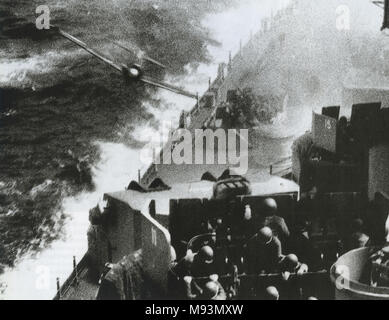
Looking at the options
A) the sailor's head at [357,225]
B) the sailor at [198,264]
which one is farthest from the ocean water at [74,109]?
the sailor's head at [357,225]

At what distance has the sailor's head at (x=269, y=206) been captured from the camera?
7.11 metres

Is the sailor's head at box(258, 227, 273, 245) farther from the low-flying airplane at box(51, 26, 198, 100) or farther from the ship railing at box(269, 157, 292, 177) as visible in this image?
the low-flying airplane at box(51, 26, 198, 100)

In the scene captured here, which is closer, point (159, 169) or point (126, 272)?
point (126, 272)

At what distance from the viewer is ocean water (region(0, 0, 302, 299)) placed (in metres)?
8.97

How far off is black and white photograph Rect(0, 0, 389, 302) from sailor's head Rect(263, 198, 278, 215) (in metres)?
0.02

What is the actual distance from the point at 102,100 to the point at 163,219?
24.3ft

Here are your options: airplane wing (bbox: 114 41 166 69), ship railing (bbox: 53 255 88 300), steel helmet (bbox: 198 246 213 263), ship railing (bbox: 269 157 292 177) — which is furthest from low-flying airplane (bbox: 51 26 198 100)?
steel helmet (bbox: 198 246 213 263)

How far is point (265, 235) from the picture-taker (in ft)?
21.8

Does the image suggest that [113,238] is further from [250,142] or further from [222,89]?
[222,89]

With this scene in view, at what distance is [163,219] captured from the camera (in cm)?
766

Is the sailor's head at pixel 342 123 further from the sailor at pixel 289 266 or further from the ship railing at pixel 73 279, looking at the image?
the ship railing at pixel 73 279

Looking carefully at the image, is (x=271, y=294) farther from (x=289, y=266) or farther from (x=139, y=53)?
(x=139, y=53)

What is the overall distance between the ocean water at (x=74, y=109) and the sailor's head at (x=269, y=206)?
323cm
